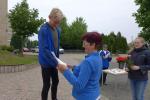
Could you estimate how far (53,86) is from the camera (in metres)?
8.76

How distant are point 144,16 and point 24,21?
11.9m

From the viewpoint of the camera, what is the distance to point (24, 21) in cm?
4434

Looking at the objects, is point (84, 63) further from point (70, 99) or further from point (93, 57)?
point (70, 99)

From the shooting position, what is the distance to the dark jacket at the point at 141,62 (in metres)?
9.18

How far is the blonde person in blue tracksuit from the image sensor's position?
517cm

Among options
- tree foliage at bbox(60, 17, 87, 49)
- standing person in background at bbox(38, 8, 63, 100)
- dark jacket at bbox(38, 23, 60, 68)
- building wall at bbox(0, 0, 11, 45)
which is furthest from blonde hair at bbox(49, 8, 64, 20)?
tree foliage at bbox(60, 17, 87, 49)

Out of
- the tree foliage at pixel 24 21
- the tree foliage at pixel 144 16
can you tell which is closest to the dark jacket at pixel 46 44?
the tree foliage at pixel 144 16

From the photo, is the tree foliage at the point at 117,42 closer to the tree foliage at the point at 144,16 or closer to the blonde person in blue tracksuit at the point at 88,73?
the tree foliage at the point at 144,16

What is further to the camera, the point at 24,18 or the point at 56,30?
the point at 24,18

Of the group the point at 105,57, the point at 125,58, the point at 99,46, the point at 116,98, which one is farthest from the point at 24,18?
the point at 99,46

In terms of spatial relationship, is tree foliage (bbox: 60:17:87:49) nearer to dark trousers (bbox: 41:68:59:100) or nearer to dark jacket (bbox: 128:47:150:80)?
dark jacket (bbox: 128:47:150:80)

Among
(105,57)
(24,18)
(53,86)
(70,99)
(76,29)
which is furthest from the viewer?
(76,29)

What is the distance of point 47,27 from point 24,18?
36.9m

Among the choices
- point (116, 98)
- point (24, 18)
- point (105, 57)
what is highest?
point (24, 18)
